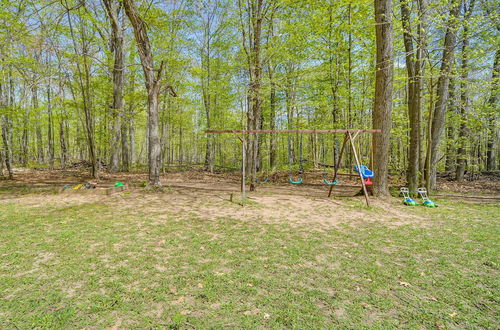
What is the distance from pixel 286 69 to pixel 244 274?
1746 cm

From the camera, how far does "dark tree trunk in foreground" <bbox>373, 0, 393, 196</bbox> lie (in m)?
6.71

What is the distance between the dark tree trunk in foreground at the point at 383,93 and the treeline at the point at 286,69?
0.03 metres

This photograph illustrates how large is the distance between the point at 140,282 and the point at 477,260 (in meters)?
4.55

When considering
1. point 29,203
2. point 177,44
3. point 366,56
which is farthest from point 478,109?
point 29,203

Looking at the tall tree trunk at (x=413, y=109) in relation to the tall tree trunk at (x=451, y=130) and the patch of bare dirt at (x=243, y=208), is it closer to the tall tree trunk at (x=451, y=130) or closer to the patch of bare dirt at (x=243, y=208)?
the patch of bare dirt at (x=243, y=208)

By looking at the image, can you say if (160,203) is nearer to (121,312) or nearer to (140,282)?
(140,282)

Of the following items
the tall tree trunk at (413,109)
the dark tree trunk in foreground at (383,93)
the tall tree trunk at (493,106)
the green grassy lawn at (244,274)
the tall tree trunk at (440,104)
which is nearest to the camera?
the green grassy lawn at (244,274)

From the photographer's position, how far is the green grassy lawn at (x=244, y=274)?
206cm

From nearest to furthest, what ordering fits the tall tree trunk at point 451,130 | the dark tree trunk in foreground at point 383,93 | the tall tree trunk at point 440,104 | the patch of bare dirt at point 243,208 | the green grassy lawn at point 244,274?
the green grassy lawn at point 244,274, the patch of bare dirt at point 243,208, the dark tree trunk in foreground at point 383,93, the tall tree trunk at point 440,104, the tall tree trunk at point 451,130

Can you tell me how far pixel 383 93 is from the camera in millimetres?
6926

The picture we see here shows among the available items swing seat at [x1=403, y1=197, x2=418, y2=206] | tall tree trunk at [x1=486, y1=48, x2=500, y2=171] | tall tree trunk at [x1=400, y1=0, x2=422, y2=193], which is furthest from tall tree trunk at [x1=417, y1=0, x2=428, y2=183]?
swing seat at [x1=403, y1=197, x2=418, y2=206]

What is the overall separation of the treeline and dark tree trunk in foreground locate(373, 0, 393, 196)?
0.10ft

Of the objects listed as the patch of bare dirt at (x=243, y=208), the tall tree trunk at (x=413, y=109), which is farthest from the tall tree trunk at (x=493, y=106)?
the patch of bare dirt at (x=243, y=208)

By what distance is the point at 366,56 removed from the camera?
1059 cm
